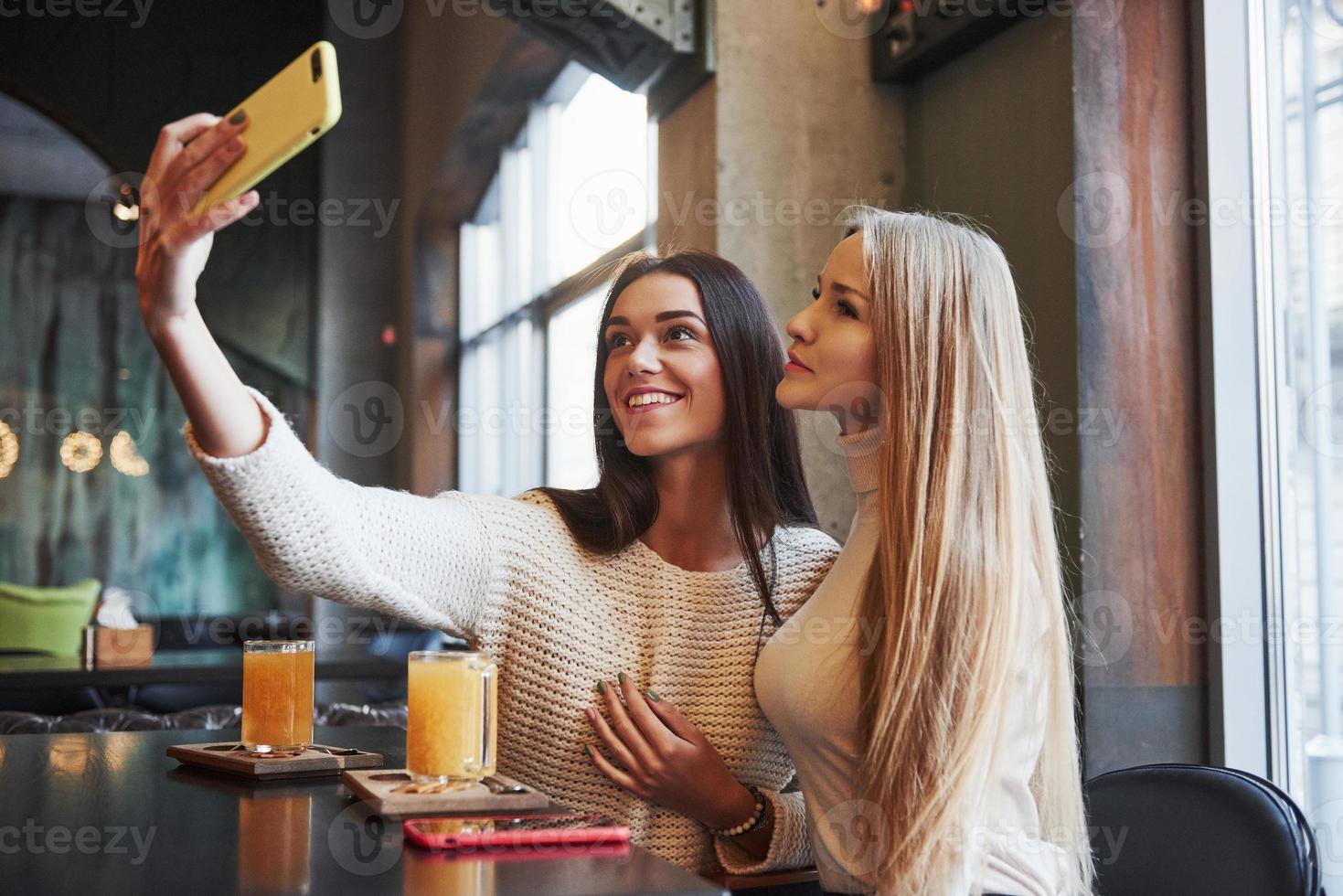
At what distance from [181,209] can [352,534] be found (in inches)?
16.0

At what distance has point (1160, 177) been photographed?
2.53 meters

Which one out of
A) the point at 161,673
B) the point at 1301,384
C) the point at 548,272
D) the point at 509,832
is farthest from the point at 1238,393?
the point at 548,272

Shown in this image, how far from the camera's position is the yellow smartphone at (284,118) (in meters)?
0.97

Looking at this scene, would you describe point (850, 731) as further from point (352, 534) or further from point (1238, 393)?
point (1238, 393)

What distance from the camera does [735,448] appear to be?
180 cm

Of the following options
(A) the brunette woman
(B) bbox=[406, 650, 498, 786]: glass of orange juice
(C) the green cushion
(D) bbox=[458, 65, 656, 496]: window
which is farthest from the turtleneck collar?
(C) the green cushion

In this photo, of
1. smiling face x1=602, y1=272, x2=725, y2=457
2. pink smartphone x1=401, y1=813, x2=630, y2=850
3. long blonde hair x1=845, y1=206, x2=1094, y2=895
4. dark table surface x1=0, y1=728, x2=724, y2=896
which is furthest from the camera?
smiling face x1=602, y1=272, x2=725, y2=457

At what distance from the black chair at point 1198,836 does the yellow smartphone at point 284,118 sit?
3.84 ft

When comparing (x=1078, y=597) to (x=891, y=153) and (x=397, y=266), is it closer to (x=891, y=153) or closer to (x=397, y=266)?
(x=891, y=153)

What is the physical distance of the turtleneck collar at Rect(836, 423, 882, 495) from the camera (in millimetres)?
1498

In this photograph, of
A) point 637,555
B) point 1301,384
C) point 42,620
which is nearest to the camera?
point 637,555

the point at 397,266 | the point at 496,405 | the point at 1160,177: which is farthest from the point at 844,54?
the point at 397,266

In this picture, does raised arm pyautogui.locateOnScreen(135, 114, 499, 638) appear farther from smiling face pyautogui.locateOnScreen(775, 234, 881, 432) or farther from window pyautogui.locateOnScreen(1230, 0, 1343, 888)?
window pyautogui.locateOnScreen(1230, 0, 1343, 888)

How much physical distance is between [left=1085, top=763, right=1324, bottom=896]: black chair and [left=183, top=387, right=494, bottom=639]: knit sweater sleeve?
0.81 m
